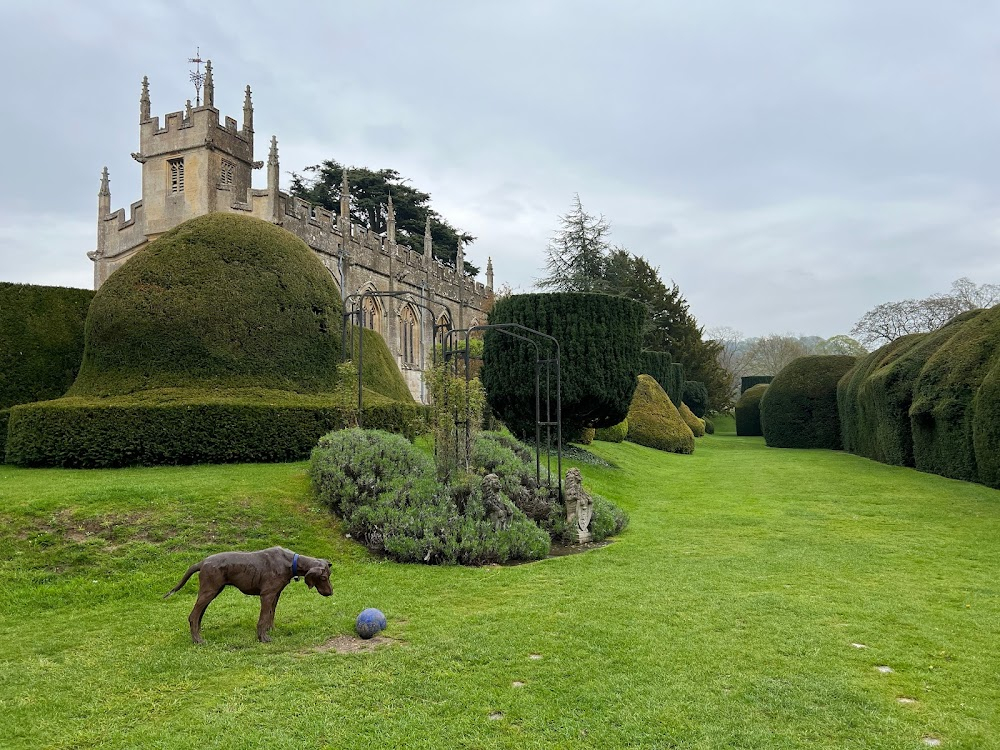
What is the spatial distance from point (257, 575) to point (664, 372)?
29.0 m

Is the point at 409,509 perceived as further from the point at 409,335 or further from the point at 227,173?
the point at 409,335

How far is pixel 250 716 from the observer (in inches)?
150

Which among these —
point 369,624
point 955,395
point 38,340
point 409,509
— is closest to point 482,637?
point 369,624

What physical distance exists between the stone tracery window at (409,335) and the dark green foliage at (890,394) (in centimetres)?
2007

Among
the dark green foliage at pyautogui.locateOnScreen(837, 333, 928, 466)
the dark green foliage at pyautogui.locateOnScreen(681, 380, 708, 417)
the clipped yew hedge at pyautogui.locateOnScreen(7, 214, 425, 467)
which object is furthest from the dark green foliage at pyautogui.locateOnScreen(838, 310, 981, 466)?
the dark green foliage at pyautogui.locateOnScreen(681, 380, 708, 417)

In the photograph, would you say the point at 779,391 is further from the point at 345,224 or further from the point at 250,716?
the point at 250,716

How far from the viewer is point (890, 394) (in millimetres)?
17703

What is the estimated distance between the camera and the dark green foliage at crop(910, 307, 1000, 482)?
43.9ft

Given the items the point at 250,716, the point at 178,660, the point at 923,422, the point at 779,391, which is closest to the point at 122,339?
the point at 178,660

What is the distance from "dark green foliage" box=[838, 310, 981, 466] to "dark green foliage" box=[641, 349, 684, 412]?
948cm

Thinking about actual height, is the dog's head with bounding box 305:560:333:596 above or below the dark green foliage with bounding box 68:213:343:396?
below

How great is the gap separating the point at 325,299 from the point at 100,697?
9263 mm

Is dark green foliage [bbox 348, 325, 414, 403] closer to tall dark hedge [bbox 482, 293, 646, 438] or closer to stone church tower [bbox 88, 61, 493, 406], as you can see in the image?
tall dark hedge [bbox 482, 293, 646, 438]

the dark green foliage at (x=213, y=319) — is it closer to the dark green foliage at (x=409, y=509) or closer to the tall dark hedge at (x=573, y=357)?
the dark green foliage at (x=409, y=509)
